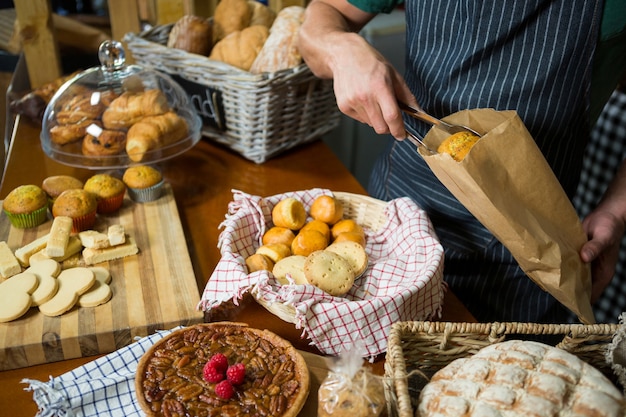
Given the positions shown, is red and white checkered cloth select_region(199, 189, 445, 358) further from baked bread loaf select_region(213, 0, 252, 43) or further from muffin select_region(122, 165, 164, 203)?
baked bread loaf select_region(213, 0, 252, 43)

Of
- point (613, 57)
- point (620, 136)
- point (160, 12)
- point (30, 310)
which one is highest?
point (613, 57)

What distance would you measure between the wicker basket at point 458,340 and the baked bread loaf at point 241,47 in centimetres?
99

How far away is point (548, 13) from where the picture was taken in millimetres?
1067

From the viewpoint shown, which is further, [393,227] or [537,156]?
[393,227]

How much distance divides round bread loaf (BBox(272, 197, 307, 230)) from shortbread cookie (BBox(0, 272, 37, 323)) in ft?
1.57

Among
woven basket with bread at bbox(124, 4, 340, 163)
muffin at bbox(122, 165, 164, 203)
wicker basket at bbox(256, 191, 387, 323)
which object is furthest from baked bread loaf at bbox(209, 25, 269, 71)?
wicker basket at bbox(256, 191, 387, 323)

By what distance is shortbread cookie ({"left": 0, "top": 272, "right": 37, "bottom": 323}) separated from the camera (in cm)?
97

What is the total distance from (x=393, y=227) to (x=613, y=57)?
0.56 m

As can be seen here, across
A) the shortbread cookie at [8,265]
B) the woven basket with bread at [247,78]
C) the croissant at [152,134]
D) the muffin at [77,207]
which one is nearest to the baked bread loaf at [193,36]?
the woven basket with bread at [247,78]

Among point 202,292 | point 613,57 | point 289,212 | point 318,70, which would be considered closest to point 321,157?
point 318,70

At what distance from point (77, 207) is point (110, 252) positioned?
0.14 meters

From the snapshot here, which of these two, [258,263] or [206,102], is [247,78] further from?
[258,263]

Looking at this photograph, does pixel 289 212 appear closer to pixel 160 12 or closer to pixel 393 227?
pixel 393 227

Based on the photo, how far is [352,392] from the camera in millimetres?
692
